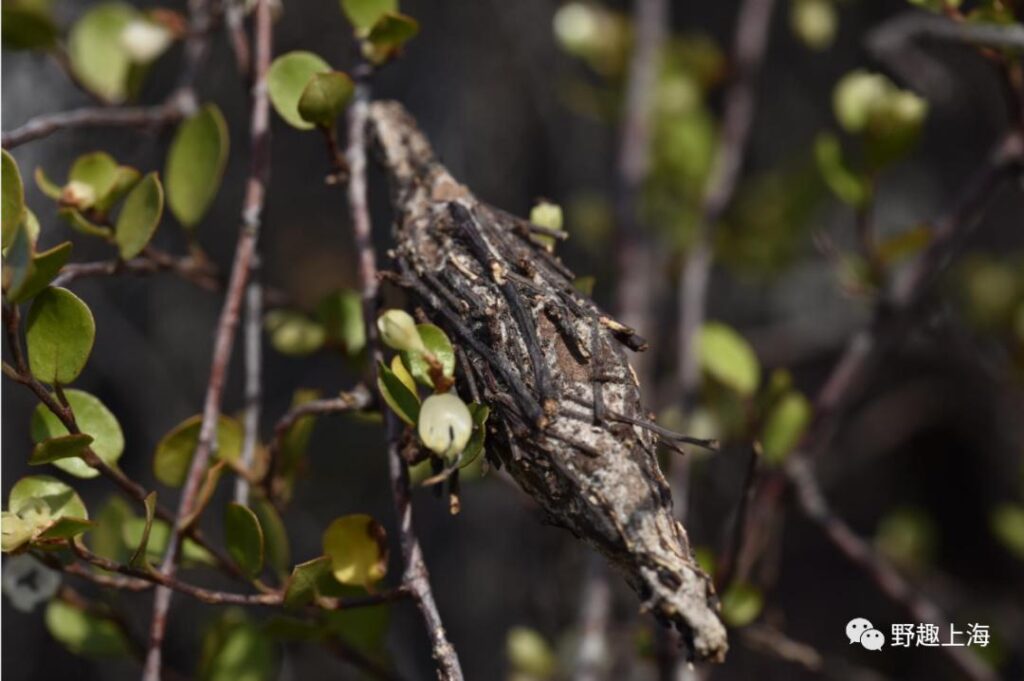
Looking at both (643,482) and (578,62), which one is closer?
(643,482)

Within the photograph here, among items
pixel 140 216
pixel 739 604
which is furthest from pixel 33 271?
pixel 739 604

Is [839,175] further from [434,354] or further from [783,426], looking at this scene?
[434,354]

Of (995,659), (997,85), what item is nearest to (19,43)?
(995,659)

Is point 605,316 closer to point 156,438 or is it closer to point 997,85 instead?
point 156,438

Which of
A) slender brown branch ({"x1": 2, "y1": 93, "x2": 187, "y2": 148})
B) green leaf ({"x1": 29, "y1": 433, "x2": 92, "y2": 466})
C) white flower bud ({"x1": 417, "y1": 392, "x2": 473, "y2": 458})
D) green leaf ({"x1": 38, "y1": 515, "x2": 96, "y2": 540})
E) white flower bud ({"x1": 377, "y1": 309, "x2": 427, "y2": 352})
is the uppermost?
white flower bud ({"x1": 377, "y1": 309, "x2": 427, "y2": 352})

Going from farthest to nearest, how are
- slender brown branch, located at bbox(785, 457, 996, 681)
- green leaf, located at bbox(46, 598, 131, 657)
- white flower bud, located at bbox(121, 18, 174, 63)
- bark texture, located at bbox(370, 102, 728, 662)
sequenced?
slender brown branch, located at bbox(785, 457, 996, 681) → white flower bud, located at bbox(121, 18, 174, 63) → green leaf, located at bbox(46, 598, 131, 657) → bark texture, located at bbox(370, 102, 728, 662)

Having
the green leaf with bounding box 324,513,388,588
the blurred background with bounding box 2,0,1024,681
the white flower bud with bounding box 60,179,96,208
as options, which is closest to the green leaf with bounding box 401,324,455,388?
the green leaf with bounding box 324,513,388,588

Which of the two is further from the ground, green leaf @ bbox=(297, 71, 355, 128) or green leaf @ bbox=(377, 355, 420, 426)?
green leaf @ bbox=(297, 71, 355, 128)

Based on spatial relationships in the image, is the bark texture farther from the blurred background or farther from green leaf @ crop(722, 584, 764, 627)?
the blurred background
